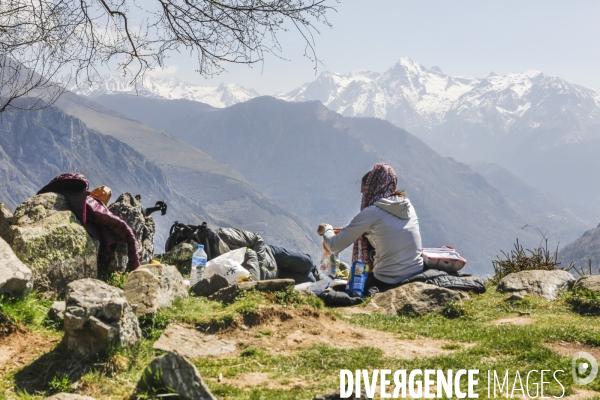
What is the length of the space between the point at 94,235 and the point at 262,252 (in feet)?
15.7

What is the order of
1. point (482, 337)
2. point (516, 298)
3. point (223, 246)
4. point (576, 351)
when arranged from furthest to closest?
point (223, 246), point (516, 298), point (482, 337), point (576, 351)

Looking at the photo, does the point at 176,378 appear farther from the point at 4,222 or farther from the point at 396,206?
the point at 396,206

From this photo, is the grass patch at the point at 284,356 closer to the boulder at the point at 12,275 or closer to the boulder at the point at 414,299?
the boulder at the point at 12,275

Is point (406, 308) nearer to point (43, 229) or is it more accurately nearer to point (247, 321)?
point (247, 321)

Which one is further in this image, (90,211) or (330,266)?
(330,266)

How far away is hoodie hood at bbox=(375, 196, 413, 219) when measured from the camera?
10.7 metres

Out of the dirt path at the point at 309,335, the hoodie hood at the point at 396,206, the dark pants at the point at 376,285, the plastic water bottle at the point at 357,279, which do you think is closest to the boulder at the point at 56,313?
the dirt path at the point at 309,335

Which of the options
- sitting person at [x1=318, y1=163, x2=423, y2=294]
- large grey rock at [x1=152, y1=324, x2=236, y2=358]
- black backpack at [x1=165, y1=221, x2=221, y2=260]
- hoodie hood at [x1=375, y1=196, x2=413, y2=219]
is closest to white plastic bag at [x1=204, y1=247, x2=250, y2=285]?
black backpack at [x1=165, y1=221, x2=221, y2=260]

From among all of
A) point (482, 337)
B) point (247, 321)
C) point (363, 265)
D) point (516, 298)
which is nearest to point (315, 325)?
point (247, 321)

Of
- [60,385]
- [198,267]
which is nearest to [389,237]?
[198,267]

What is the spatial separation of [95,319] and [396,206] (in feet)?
20.7

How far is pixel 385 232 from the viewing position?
10875mm

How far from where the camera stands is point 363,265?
10852mm

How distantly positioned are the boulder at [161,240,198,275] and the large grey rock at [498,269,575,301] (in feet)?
21.2
